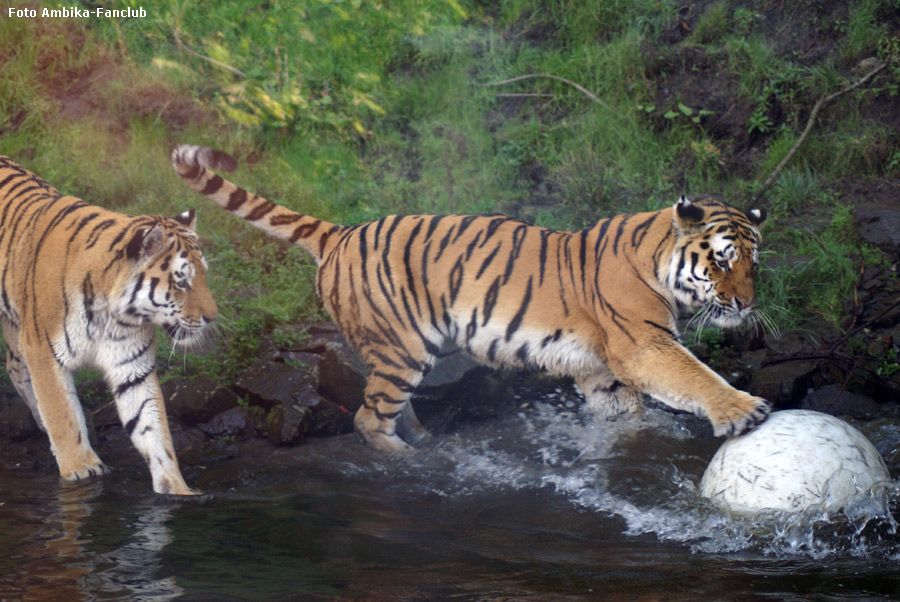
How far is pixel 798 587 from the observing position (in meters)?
2.60

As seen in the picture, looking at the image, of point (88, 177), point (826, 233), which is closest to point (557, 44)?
point (826, 233)

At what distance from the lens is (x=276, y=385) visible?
482 centimetres

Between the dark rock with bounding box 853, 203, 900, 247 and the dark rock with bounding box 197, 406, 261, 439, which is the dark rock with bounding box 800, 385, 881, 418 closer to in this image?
the dark rock with bounding box 853, 203, 900, 247

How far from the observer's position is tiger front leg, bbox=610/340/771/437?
340 cm

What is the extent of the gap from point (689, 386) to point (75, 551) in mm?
2524

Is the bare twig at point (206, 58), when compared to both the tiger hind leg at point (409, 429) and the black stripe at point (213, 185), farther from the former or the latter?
the tiger hind leg at point (409, 429)

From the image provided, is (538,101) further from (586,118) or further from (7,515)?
(7,515)

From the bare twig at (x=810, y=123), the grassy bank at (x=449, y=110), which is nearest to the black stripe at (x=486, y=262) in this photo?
the grassy bank at (x=449, y=110)

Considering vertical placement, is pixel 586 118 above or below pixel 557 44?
below

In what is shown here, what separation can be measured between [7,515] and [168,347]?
2057 mm

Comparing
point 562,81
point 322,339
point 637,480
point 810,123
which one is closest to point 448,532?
point 637,480

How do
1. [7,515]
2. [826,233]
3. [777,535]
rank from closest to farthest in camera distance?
[777,535] < [7,515] < [826,233]

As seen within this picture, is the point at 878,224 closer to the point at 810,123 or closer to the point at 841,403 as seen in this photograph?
the point at 810,123

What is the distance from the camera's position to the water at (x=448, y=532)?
104 inches
